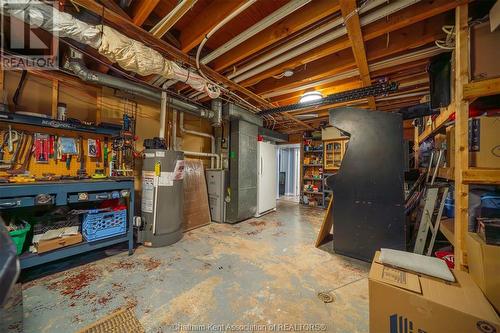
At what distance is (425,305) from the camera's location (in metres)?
0.96

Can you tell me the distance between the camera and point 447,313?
909mm

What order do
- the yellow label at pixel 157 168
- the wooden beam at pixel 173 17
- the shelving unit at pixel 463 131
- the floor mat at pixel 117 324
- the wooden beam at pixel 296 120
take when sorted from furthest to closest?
the wooden beam at pixel 296 120 < the yellow label at pixel 157 168 < the wooden beam at pixel 173 17 < the shelving unit at pixel 463 131 < the floor mat at pixel 117 324

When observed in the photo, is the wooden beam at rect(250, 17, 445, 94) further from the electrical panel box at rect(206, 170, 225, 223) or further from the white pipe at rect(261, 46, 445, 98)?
the electrical panel box at rect(206, 170, 225, 223)

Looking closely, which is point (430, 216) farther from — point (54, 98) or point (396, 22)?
point (54, 98)

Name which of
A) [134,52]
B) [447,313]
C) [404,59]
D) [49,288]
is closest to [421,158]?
[404,59]

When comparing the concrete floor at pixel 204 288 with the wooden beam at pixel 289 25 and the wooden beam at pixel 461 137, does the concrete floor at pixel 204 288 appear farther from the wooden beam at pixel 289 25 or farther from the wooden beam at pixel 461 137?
the wooden beam at pixel 289 25

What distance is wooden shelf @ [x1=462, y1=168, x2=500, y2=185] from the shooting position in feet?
4.35

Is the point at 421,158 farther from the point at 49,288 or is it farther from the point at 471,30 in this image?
the point at 49,288

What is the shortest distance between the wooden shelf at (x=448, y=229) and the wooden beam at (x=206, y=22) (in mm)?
2781

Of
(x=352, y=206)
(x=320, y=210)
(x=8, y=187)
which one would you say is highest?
(x=8, y=187)

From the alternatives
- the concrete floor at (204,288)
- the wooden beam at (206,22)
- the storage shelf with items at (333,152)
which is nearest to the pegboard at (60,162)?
the concrete floor at (204,288)

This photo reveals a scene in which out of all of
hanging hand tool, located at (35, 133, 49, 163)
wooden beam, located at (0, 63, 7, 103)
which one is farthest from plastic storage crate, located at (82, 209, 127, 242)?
wooden beam, located at (0, 63, 7, 103)

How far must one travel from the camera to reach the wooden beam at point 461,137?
4.74 feet

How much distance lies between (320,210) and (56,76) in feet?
18.7
